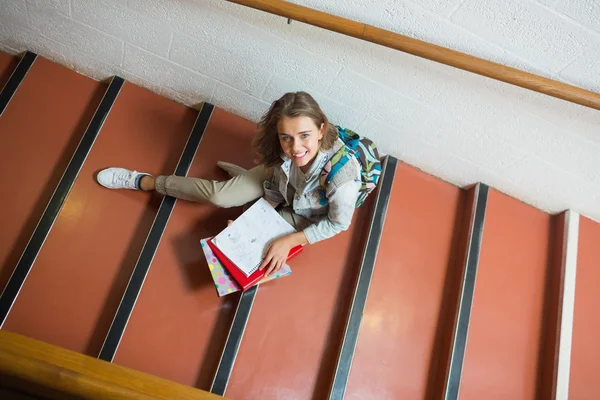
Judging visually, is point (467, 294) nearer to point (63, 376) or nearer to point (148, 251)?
point (148, 251)

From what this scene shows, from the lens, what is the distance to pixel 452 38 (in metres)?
1.32

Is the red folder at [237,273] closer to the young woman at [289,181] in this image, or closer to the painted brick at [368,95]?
the young woman at [289,181]

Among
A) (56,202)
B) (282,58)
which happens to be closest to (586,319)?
(282,58)

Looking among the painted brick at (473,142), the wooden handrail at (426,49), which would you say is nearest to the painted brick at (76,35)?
the wooden handrail at (426,49)

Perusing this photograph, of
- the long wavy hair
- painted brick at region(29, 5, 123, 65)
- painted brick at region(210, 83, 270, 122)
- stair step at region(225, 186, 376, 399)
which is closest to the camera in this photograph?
the long wavy hair

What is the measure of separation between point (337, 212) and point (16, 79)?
57.6 inches

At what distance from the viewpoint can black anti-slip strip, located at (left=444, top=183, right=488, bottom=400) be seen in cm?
159

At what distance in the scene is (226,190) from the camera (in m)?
1.58

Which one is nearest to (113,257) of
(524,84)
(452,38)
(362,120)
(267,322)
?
(267,322)

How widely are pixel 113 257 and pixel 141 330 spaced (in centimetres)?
30

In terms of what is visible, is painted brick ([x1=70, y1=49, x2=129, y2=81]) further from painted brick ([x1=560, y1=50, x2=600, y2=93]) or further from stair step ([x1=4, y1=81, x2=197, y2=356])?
painted brick ([x1=560, y1=50, x2=600, y2=93])

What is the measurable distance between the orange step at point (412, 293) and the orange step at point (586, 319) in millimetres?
511

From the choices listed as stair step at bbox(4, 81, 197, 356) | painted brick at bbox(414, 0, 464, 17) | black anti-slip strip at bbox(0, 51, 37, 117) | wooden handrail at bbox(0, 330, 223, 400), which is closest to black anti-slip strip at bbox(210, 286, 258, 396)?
stair step at bbox(4, 81, 197, 356)

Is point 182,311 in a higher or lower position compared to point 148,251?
lower
